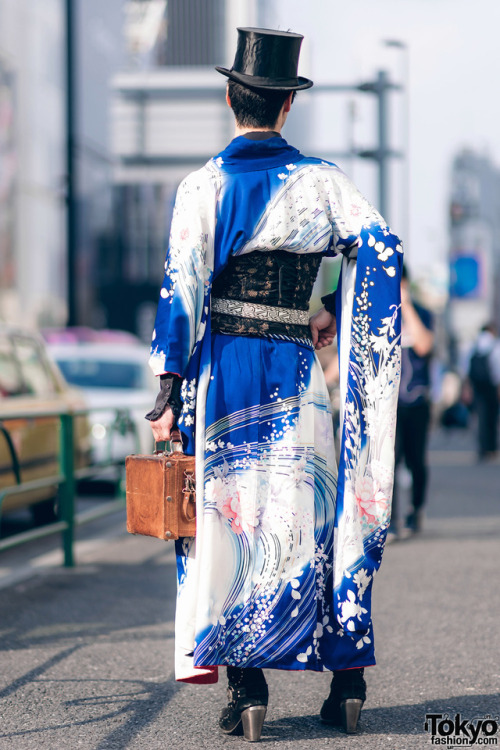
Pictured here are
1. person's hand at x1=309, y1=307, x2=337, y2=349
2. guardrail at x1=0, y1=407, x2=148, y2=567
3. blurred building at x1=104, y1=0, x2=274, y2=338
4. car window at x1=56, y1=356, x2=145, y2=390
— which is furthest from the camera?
blurred building at x1=104, y1=0, x2=274, y2=338

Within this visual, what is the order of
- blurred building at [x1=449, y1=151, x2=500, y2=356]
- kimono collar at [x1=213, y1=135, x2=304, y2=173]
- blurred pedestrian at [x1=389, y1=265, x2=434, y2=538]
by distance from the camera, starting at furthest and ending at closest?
blurred building at [x1=449, y1=151, x2=500, y2=356], blurred pedestrian at [x1=389, y1=265, x2=434, y2=538], kimono collar at [x1=213, y1=135, x2=304, y2=173]

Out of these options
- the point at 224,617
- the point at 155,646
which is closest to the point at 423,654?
the point at 155,646

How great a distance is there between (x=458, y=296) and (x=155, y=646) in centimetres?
3851

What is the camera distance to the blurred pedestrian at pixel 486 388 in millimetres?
13609

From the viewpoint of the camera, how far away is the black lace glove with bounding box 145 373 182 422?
2.98m

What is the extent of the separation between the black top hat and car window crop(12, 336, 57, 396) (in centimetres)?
475

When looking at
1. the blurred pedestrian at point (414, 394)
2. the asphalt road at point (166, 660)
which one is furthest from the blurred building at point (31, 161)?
the asphalt road at point (166, 660)

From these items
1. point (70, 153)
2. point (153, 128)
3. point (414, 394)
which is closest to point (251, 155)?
point (414, 394)

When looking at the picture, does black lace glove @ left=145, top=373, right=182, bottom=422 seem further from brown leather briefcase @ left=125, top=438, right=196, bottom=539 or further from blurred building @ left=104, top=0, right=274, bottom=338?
blurred building @ left=104, top=0, right=274, bottom=338

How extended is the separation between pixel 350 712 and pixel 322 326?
1.11 meters

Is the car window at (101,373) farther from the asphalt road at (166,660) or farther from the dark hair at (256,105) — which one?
the dark hair at (256,105)

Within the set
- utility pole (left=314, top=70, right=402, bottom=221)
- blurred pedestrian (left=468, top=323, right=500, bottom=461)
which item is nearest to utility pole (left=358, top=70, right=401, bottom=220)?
utility pole (left=314, top=70, right=402, bottom=221)

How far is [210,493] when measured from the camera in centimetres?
301

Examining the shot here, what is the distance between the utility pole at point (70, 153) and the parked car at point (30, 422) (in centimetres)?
979
